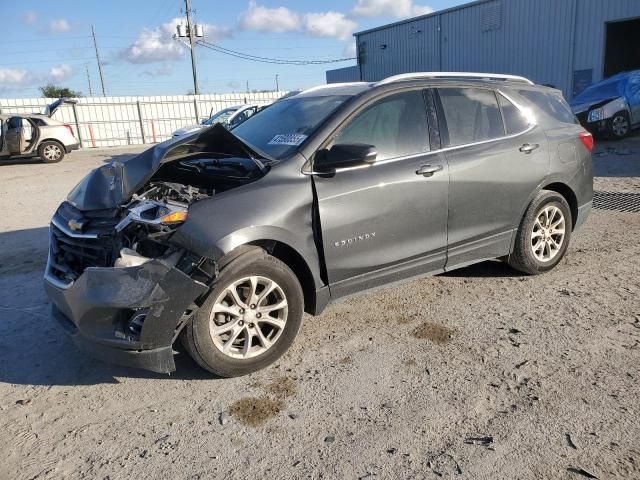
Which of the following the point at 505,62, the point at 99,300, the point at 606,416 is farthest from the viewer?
the point at 505,62

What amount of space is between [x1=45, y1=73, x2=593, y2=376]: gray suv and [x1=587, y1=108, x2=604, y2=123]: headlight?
34.7 ft

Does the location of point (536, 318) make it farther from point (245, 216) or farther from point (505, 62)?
point (505, 62)

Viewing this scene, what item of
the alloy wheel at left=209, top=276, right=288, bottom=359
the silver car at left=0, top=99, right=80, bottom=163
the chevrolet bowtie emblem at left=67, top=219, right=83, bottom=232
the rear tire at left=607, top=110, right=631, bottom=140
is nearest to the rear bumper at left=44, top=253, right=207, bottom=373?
the alloy wheel at left=209, top=276, right=288, bottom=359

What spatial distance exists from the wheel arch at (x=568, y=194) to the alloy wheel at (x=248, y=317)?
2.87 metres

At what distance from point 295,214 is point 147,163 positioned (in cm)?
115

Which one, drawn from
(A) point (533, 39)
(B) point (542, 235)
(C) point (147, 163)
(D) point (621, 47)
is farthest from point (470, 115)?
(D) point (621, 47)

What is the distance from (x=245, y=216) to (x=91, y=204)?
4.08 feet

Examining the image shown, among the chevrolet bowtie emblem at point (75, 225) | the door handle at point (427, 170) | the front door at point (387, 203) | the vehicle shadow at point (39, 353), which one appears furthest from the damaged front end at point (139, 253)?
the door handle at point (427, 170)

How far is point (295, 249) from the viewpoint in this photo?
3.39 m

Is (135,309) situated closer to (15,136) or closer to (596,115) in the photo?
(596,115)

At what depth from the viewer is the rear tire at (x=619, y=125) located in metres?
13.8

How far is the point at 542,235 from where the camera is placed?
478 centimetres

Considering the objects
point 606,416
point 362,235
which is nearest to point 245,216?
point 362,235

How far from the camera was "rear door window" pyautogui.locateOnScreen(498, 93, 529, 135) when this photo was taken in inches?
178
